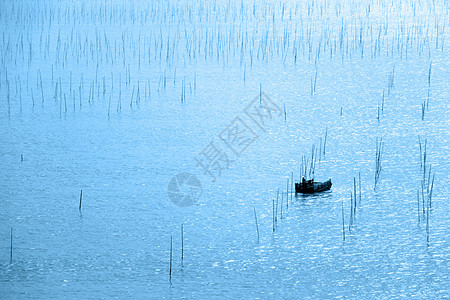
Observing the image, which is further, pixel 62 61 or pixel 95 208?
pixel 62 61

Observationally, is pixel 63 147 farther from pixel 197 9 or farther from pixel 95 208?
pixel 197 9

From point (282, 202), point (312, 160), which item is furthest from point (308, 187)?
point (312, 160)

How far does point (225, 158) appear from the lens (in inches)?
249

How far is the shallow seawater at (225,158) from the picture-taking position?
4414 millimetres

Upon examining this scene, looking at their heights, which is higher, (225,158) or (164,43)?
(164,43)

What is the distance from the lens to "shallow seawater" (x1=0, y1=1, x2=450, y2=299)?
174 inches

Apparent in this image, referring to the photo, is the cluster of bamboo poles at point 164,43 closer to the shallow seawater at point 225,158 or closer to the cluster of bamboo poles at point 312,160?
the shallow seawater at point 225,158

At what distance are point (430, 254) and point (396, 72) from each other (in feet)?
15.1

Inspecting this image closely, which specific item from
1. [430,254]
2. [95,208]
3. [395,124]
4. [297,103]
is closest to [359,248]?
[430,254]

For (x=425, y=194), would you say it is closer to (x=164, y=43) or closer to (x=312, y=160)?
(x=312, y=160)

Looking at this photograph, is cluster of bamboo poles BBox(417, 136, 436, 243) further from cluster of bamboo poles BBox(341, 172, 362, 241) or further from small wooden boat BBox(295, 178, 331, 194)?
small wooden boat BBox(295, 178, 331, 194)

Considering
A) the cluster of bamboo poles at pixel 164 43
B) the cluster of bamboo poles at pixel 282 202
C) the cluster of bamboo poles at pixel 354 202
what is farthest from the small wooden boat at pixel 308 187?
the cluster of bamboo poles at pixel 164 43

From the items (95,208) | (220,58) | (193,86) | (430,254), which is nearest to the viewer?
(430,254)

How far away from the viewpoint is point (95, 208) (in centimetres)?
537
